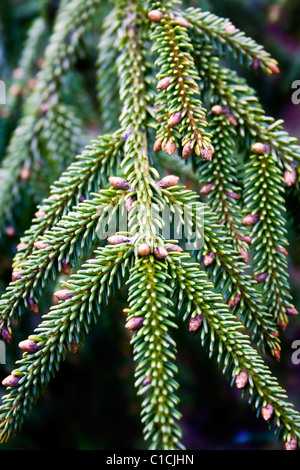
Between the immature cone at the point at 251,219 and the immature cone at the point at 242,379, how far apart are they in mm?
389

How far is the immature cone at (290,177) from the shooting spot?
1.11 meters

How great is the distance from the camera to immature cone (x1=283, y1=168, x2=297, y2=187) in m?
1.11

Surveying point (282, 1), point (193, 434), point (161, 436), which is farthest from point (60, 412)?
point (282, 1)

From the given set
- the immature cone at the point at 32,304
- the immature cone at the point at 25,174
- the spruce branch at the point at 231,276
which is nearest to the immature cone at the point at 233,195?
the spruce branch at the point at 231,276

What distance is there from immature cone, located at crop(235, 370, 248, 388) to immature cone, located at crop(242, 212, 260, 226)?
39cm

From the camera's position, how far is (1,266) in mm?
1843

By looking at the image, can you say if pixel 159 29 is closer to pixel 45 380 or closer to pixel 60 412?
pixel 45 380

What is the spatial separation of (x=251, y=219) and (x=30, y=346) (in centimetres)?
66

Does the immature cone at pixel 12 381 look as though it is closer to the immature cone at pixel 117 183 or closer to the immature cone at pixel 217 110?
the immature cone at pixel 117 183

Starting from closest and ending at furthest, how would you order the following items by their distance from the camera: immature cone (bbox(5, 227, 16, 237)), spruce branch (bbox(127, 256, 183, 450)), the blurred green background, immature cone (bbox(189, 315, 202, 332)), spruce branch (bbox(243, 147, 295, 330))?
spruce branch (bbox(127, 256, 183, 450)) < immature cone (bbox(189, 315, 202, 332)) < spruce branch (bbox(243, 147, 295, 330)) < immature cone (bbox(5, 227, 16, 237)) < the blurred green background

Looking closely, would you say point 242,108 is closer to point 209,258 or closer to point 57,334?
point 209,258

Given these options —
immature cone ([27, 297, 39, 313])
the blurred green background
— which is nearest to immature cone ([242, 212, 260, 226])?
immature cone ([27, 297, 39, 313])

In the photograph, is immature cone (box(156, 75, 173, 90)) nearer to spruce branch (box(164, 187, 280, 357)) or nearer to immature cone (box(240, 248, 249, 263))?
spruce branch (box(164, 187, 280, 357))

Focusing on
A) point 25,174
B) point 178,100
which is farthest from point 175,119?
point 25,174
